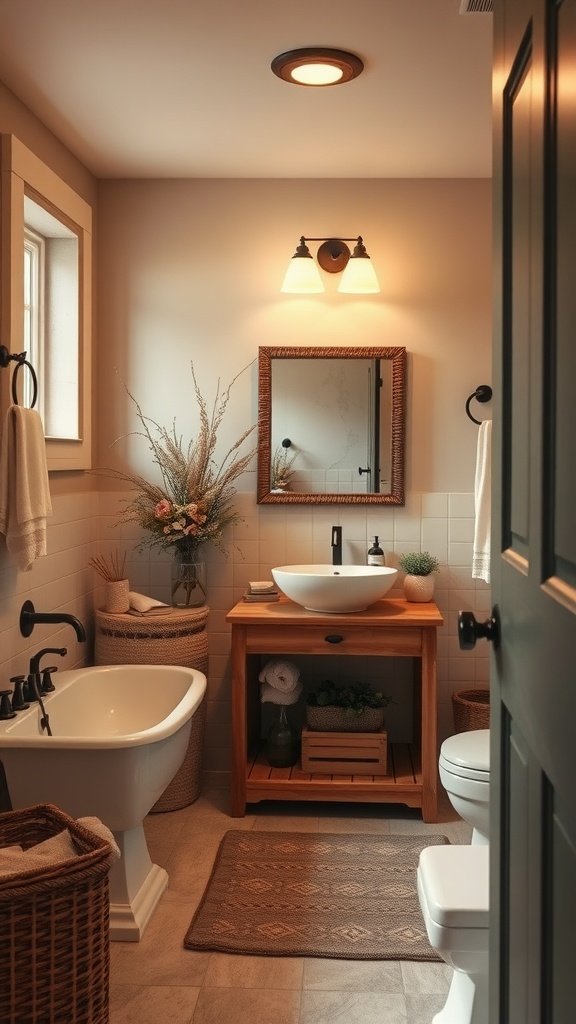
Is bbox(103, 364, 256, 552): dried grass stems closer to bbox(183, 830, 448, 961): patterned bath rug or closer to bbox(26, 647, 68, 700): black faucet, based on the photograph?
bbox(26, 647, 68, 700): black faucet

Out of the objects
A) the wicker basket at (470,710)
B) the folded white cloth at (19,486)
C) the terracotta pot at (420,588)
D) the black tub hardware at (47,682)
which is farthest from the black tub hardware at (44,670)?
the wicker basket at (470,710)

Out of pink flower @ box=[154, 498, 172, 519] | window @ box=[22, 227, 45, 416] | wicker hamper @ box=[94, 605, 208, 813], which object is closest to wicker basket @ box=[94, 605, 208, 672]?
wicker hamper @ box=[94, 605, 208, 813]

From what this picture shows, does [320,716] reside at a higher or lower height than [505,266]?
lower

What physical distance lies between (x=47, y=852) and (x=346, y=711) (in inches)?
76.8

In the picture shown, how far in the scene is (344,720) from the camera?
3.93 meters

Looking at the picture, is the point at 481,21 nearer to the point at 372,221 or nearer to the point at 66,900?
the point at 372,221

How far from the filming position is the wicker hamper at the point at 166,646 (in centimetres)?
381

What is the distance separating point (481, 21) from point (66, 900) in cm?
248

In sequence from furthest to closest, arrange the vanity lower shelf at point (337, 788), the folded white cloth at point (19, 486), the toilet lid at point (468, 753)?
the vanity lower shelf at point (337, 788) → the folded white cloth at point (19, 486) → the toilet lid at point (468, 753)

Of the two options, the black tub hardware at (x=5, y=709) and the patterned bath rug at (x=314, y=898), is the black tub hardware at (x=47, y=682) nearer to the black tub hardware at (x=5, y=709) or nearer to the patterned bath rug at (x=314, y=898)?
the black tub hardware at (x=5, y=709)

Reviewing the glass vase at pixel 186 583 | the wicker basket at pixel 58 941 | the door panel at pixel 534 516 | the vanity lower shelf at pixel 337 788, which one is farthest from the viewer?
the glass vase at pixel 186 583

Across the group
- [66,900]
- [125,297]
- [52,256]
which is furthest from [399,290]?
[66,900]

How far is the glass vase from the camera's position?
4.01 m

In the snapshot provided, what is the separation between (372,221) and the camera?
13.6ft
